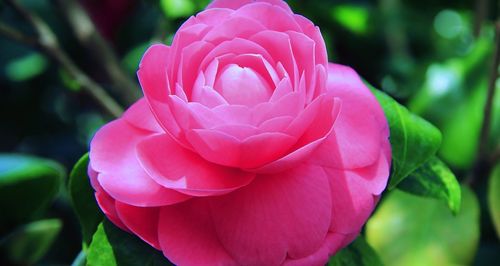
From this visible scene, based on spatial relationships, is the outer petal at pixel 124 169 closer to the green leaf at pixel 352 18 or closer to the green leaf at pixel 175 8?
the green leaf at pixel 175 8

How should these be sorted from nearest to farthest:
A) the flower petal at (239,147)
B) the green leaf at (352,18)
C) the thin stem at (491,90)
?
the flower petal at (239,147), the thin stem at (491,90), the green leaf at (352,18)

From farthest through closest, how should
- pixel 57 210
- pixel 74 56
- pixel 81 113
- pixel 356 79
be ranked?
pixel 81 113 < pixel 74 56 < pixel 57 210 < pixel 356 79

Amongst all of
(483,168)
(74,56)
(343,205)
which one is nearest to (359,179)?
(343,205)

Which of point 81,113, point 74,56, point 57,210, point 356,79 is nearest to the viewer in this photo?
point 356,79

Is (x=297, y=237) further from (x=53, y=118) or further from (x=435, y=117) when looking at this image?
(x=53, y=118)

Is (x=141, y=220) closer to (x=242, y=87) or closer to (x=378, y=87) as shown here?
(x=242, y=87)

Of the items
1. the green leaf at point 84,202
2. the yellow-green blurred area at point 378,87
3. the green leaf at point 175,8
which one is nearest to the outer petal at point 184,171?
the green leaf at point 84,202

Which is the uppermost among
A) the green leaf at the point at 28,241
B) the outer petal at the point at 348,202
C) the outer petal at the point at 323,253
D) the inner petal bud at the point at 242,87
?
the inner petal bud at the point at 242,87

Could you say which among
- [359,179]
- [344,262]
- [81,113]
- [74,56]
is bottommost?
[81,113]
